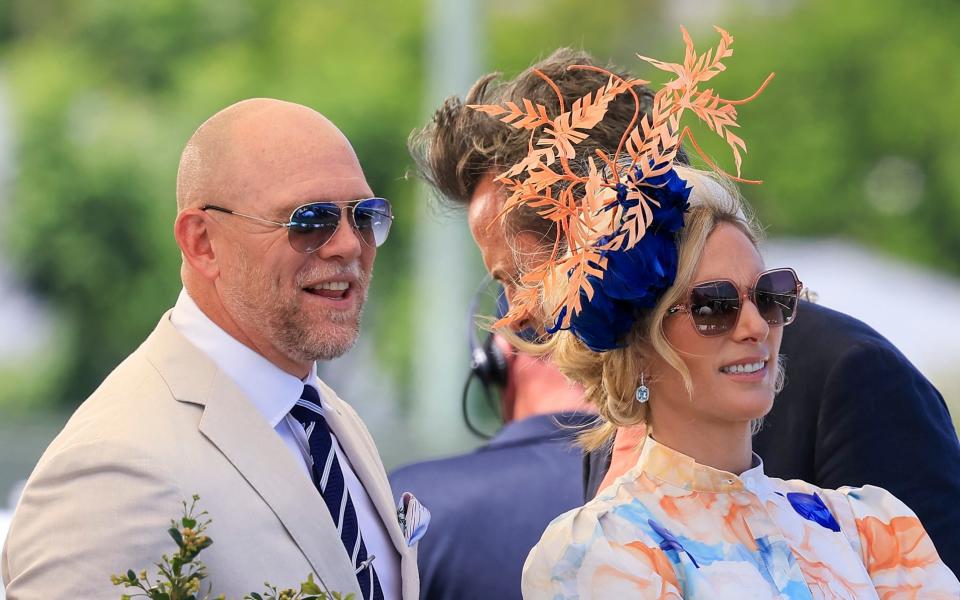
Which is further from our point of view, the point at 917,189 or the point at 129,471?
the point at 917,189

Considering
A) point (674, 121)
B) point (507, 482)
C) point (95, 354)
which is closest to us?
point (674, 121)

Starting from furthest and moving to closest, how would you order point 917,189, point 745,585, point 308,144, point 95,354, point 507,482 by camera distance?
point 95,354 → point 917,189 → point 507,482 → point 308,144 → point 745,585

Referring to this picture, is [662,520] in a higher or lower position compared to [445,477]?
higher

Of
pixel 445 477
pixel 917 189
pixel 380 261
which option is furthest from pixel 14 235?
pixel 445 477

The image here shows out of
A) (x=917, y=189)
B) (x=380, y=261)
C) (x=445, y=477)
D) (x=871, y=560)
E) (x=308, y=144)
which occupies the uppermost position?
(x=308, y=144)

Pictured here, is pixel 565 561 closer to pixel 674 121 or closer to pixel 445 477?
pixel 674 121

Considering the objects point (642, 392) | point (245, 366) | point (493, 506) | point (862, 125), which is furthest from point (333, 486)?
point (862, 125)

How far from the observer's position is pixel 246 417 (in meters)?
2.53

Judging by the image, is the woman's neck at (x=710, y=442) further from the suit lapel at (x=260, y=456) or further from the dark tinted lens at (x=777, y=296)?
the suit lapel at (x=260, y=456)

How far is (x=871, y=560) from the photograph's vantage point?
2.37m

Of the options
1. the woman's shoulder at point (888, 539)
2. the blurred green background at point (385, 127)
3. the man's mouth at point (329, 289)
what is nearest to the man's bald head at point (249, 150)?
the man's mouth at point (329, 289)

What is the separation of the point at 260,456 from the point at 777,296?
3.12 feet

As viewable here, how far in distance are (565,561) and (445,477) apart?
3.94 ft

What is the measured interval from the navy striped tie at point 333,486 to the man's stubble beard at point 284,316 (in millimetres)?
100
